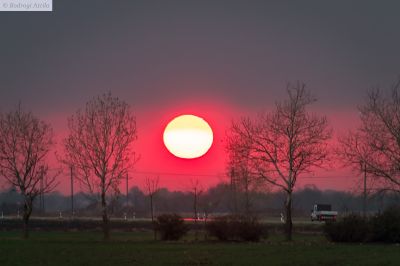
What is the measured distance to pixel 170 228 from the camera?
4372cm

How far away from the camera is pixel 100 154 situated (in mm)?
46469

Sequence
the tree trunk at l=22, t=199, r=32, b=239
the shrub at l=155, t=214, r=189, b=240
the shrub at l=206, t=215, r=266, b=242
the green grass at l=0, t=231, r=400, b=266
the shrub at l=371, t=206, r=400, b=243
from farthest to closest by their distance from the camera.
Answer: the tree trunk at l=22, t=199, r=32, b=239, the shrub at l=155, t=214, r=189, b=240, the shrub at l=206, t=215, r=266, b=242, the shrub at l=371, t=206, r=400, b=243, the green grass at l=0, t=231, r=400, b=266

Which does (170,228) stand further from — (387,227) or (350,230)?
(387,227)

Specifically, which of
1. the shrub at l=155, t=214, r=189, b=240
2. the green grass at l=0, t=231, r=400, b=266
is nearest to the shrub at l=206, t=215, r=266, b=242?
the shrub at l=155, t=214, r=189, b=240

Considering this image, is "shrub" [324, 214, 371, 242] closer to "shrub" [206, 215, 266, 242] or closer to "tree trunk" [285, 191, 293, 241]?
"tree trunk" [285, 191, 293, 241]

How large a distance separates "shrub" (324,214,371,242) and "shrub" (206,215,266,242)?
4.93 m

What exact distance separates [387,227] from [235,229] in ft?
32.1

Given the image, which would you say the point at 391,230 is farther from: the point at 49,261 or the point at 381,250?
the point at 49,261

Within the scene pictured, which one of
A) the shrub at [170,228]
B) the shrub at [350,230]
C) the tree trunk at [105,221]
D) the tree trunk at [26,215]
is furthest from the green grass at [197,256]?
the tree trunk at [26,215]

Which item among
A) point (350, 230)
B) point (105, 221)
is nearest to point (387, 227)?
point (350, 230)

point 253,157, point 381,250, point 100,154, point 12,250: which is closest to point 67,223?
point 100,154

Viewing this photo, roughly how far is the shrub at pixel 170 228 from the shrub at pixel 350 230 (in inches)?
393

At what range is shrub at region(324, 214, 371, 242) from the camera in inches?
1628

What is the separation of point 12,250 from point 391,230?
23.3m
